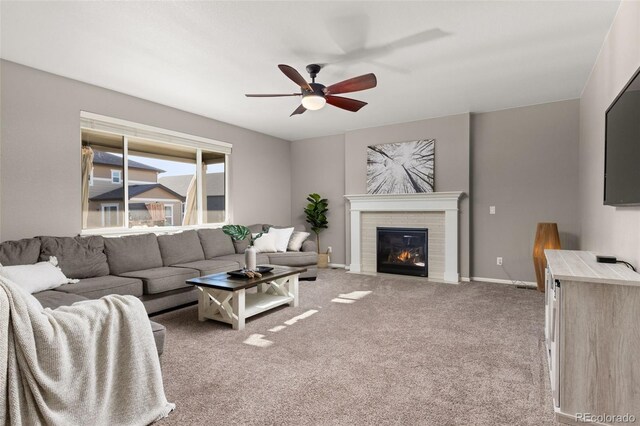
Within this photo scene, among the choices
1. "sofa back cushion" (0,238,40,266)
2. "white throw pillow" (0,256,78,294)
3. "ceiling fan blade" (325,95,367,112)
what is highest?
"ceiling fan blade" (325,95,367,112)

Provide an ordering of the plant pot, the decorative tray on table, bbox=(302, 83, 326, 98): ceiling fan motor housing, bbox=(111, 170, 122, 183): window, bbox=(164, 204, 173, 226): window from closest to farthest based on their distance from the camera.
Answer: bbox=(302, 83, 326, 98): ceiling fan motor housing < the decorative tray on table < bbox=(111, 170, 122, 183): window < bbox=(164, 204, 173, 226): window < the plant pot

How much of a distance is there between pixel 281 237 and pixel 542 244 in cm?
368

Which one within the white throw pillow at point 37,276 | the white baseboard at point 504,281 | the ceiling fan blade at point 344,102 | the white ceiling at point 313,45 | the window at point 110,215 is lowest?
the white baseboard at point 504,281

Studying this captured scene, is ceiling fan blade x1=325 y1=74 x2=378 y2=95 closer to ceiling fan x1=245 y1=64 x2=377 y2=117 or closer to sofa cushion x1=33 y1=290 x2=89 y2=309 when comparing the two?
ceiling fan x1=245 y1=64 x2=377 y2=117

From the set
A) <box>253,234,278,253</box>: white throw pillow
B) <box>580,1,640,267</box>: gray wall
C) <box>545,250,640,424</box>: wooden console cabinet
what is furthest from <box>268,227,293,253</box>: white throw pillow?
<box>545,250,640,424</box>: wooden console cabinet

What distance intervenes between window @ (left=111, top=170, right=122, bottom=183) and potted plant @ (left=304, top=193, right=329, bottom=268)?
3.29 meters

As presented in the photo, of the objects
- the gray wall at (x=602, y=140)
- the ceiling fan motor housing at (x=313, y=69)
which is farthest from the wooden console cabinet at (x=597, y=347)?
the ceiling fan motor housing at (x=313, y=69)

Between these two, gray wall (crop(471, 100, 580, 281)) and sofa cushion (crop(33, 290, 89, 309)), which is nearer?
sofa cushion (crop(33, 290, 89, 309))

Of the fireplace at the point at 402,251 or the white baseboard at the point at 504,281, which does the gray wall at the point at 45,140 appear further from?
the white baseboard at the point at 504,281

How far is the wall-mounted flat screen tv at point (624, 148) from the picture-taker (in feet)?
6.23

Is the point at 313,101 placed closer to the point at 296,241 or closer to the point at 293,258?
the point at 293,258

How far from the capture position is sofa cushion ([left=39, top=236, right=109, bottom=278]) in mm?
3301

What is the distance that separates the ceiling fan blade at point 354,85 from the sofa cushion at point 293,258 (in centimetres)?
268

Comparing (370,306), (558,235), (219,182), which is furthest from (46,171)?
(558,235)
